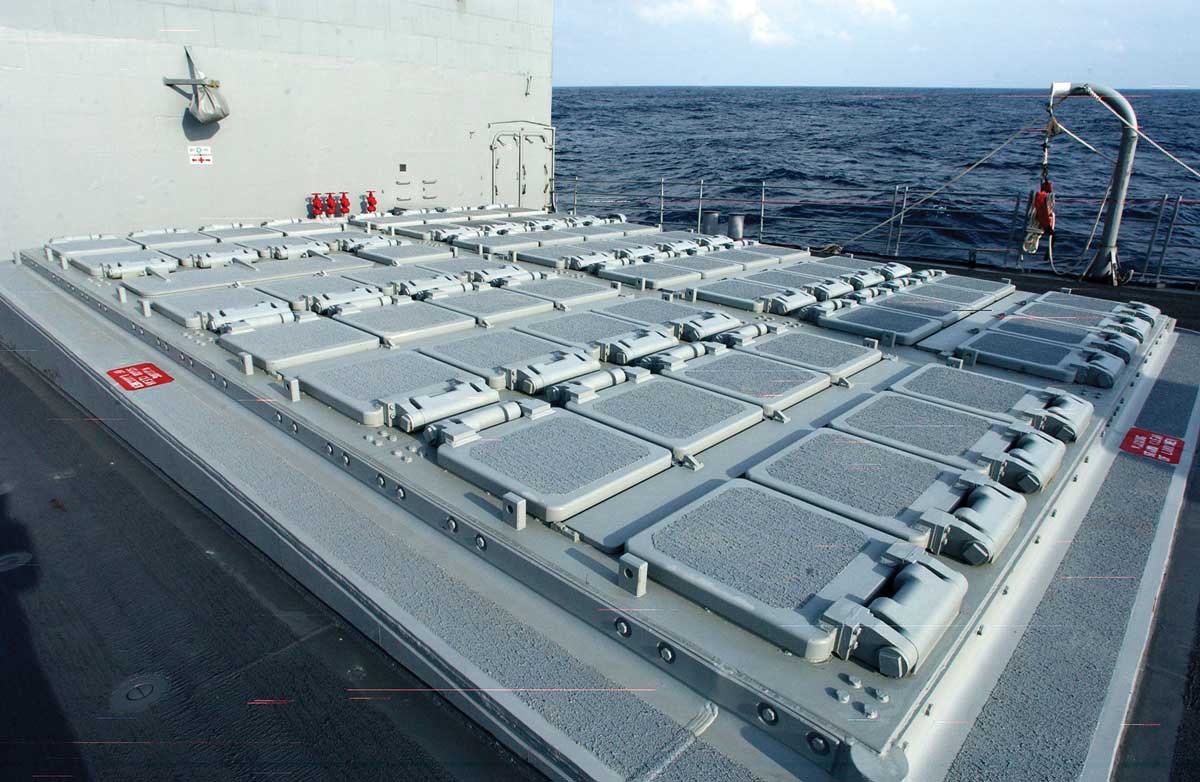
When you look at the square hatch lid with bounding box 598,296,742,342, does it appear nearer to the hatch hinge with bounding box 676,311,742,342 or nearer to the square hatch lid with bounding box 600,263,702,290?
the hatch hinge with bounding box 676,311,742,342

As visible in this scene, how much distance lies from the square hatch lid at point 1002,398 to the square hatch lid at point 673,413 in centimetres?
83

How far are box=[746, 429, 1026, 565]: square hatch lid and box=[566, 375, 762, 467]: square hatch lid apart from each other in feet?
Answer: 0.79

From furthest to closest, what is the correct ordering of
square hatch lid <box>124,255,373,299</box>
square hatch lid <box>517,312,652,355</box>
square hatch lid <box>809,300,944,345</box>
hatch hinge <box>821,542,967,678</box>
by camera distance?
1. square hatch lid <box>124,255,373,299</box>
2. square hatch lid <box>809,300,944,345</box>
3. square hatch lid <box>517,312,652,355</box>
4. hatch hinge <box>821,542,967,678</box>

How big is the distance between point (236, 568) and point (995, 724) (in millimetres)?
2299

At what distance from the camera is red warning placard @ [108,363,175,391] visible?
3279 millimetres

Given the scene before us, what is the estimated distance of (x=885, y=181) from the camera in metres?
25.4

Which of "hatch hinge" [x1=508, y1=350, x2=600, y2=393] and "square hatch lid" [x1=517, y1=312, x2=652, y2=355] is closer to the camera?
"hatch hinge" [x1=508, y1=350, x2=600, y2=393]

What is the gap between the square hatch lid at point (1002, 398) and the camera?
107 inches

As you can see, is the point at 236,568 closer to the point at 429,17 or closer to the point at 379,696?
the point at 379,696

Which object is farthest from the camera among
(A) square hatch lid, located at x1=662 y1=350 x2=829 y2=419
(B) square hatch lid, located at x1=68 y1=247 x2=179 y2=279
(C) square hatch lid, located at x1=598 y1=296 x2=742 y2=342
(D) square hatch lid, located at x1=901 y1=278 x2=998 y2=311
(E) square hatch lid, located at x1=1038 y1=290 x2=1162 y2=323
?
(D) square hatch lid, located at x1=901 y1=278 x2=998 y2=311

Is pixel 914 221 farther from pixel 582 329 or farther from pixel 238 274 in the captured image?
pixel 238 274

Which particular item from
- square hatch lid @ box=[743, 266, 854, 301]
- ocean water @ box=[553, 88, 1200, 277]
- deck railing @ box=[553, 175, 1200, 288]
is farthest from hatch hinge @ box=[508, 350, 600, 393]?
deck railing @ box=[553, 175, 1200, 288]

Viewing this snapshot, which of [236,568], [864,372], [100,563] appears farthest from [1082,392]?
[100,563]

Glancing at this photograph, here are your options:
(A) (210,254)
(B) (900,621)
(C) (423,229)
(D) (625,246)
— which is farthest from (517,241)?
(B) (900,621)
